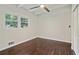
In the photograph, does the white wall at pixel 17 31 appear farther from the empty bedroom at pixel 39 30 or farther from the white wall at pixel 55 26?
the white wall at pixel 55 26

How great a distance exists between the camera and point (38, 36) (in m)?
1.86

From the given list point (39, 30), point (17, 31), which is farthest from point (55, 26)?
point (17, 31)

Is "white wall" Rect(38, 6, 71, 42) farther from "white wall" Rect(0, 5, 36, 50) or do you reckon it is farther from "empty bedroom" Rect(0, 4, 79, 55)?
"white wall" Rect(0, 5, 36, 50)

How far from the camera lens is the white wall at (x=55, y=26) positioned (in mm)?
1886

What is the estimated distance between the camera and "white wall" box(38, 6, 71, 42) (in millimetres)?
1886

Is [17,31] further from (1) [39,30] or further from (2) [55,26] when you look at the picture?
(2) [55,26]

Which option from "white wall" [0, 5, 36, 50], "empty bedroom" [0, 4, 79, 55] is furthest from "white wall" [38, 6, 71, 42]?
"white wall" [0, 5, 36, 50]

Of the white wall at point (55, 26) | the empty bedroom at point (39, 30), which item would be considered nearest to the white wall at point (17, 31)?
the empty bedroom at point (39, 30)

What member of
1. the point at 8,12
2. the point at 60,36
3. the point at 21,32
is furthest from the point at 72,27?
the point at 8,12

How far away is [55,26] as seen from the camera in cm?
205

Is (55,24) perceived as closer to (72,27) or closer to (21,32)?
(72,27)
